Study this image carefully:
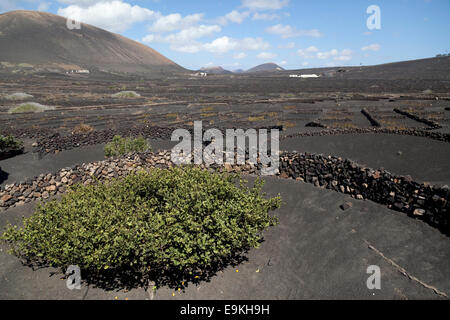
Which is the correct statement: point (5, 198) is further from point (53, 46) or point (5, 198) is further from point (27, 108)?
point (53, 46)

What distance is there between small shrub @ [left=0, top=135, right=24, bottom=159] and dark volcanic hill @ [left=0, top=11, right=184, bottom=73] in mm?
116069

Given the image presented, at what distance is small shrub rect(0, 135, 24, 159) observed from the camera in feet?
60.7

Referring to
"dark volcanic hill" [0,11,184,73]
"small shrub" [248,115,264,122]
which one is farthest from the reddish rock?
"dark volcanic hill" [0,11,184,73]

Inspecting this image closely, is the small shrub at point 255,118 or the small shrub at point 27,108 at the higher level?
the small shrub at point 27,108

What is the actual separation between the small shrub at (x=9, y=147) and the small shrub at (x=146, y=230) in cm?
1356

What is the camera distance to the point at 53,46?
147375 mm

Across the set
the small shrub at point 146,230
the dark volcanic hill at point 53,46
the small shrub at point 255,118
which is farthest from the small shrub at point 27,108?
the dark volcanic hill at point 53,46

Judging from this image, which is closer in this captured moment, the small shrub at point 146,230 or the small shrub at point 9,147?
the small shrub at point 146,230

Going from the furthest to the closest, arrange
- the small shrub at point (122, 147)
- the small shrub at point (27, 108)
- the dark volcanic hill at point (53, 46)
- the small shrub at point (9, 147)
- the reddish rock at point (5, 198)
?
the dark volcanic hill at point (53, 46) < the small shrub at point (27, 108) < the small shrub at point (9, 147) < the small shrub at point (122, 147) < the reddish rock at point (5, 198)

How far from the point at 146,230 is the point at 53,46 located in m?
174

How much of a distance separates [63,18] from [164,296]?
22533cm

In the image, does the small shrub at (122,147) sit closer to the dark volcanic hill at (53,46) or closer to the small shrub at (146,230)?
the small shrub at (146,230)

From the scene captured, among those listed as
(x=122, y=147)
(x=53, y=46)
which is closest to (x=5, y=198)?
(x=122, y=147)

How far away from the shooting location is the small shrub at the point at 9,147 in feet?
60.7
